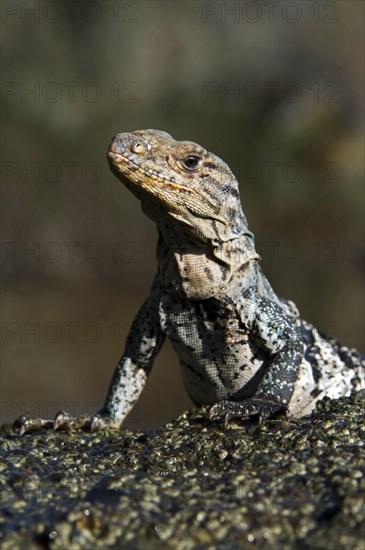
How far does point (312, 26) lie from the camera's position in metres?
21.3

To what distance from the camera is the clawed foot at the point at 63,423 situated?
6.70m

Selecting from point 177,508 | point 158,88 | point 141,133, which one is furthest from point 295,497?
point 158,88

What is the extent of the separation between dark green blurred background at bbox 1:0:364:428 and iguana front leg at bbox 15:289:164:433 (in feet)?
23.9

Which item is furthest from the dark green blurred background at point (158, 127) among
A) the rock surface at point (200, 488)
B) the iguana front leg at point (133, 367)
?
the rock surface at point (200, 488)

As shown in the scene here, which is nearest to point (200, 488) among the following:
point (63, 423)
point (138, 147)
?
point (63, 423)

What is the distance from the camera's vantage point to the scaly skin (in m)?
6.27

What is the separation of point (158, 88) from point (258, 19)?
3.26 meters

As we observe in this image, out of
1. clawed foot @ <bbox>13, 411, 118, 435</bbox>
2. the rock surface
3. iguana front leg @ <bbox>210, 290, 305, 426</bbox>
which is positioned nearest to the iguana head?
iguana front leg @ <bbox>210, 290, 305, 426</bbox>

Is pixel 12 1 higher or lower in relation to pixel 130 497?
higher

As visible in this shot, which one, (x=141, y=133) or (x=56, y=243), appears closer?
Result: (x=141, y=133)

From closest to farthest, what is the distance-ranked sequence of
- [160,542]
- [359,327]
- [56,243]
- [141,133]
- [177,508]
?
[160,542]
[177,508]
[141,133]
[359,327]
[56,243]

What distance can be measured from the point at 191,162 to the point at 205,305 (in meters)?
1.16

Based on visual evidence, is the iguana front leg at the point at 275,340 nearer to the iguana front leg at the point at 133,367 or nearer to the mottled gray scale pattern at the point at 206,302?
the mottled gray scale pattern at the point at 206,302

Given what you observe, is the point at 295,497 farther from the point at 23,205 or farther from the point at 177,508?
the point at 23,205
